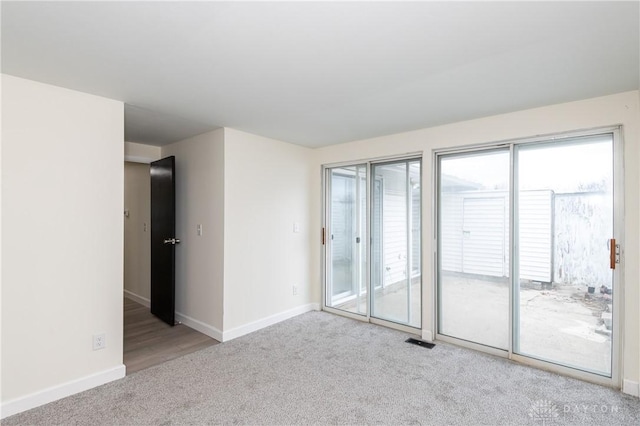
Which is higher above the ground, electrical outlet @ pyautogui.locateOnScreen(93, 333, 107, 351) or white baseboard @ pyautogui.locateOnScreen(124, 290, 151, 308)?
electrical outlet @ pyautogui.locateOnScreen(93, 333, 107, 351)

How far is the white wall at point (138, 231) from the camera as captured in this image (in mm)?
4758

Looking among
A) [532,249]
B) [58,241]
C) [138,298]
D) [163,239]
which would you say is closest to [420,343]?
[532,249]

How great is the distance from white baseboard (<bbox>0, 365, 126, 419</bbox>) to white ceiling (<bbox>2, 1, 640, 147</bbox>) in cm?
224

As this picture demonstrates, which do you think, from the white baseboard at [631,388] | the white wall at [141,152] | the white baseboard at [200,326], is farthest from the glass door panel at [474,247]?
the white wall at [141,152]

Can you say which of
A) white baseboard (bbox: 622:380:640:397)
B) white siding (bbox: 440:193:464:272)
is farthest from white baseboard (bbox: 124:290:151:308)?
white baseboard (bbox: 622:380:640:397)

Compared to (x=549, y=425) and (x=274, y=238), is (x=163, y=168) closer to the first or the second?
(x=274, y=238)

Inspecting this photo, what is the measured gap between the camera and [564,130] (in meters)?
2.72

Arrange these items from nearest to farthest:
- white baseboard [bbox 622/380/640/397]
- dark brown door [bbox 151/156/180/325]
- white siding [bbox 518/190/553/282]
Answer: white baseboard [bbox 622/380/640/397] → white siding [bbox 518/190/553/282] → dark brown door [bbox 151/156/180/325]

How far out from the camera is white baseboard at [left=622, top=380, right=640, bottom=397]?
7.84 ft

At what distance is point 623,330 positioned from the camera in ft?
8.17

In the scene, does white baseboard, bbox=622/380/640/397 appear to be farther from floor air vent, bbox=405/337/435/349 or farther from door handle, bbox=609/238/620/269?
floor air vent, bbox=405/337/435/349

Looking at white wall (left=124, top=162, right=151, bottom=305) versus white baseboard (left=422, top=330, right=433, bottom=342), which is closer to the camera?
white baseboard (left=422, top=330, right=433, bottom=342)

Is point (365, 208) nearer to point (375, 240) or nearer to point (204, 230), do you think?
point (375, 240)

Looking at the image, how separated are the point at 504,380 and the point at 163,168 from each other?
4205mm
